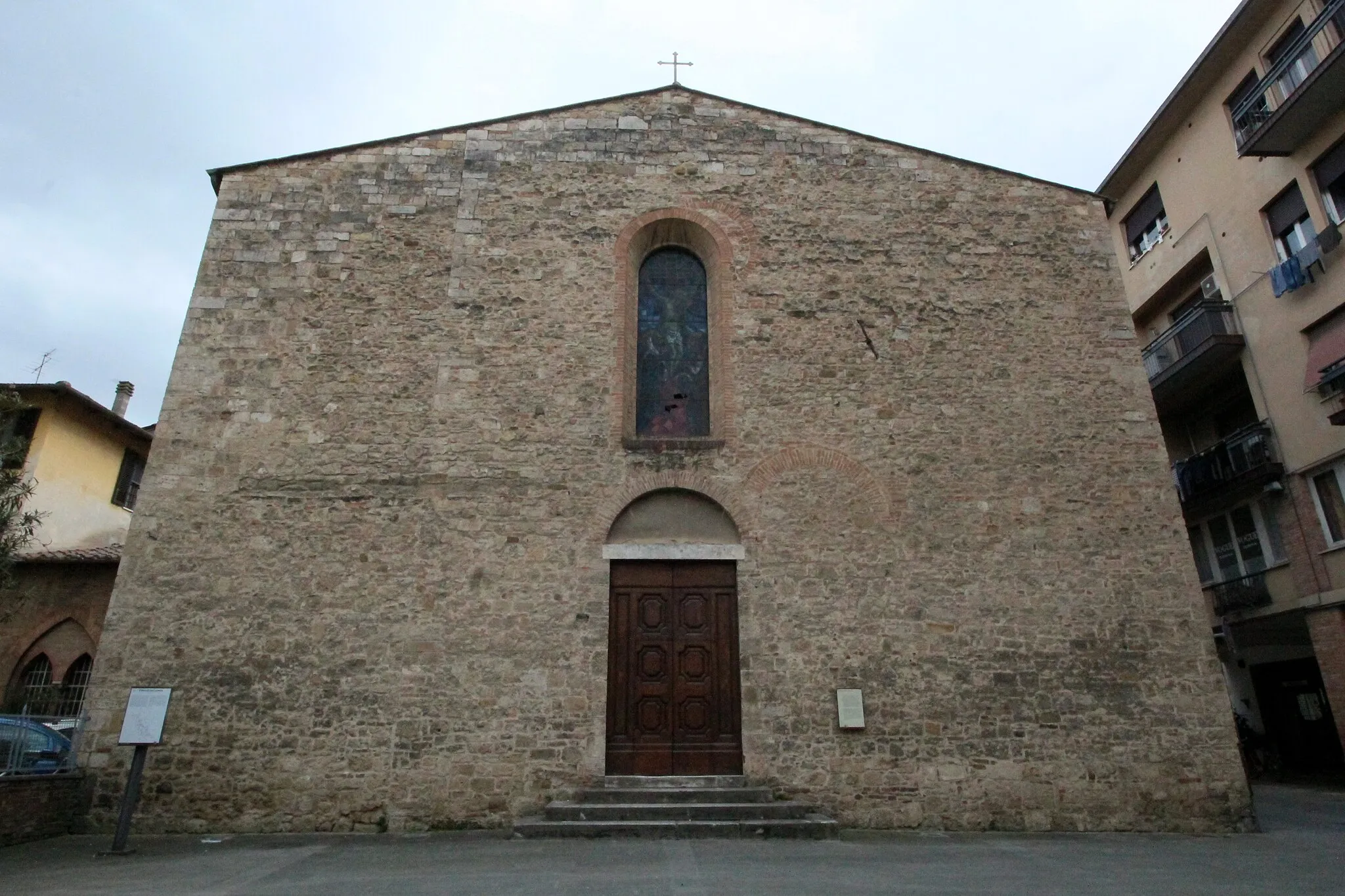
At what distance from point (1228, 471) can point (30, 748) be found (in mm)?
17283

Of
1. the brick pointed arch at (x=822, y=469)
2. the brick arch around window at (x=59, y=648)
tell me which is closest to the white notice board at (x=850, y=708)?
the brick pointed arch at (x=822, y=469)

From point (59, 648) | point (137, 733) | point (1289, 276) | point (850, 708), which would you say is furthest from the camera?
point (1289, 276)

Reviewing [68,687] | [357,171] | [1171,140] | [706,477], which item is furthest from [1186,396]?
[68,687]

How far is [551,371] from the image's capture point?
9781mm

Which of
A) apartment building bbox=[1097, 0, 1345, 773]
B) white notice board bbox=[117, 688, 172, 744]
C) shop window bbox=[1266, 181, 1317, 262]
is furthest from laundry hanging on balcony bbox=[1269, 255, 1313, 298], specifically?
white notice board bbox=[117, 688, 172, 744]

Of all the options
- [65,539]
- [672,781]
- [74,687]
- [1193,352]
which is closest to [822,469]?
[672,781]

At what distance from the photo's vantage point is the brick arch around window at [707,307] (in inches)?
376

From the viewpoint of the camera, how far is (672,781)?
8.24m

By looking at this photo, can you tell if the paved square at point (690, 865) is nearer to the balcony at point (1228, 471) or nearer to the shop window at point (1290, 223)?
the balcony at point (1228, 471)

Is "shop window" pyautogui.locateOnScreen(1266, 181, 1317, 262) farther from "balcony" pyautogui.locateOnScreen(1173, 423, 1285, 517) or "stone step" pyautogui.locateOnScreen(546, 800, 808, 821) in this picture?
"stone step" pyautogui.locateOnScreen(546, 800, 808, 821)

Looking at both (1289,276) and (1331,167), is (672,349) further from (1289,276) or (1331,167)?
(1331,167)

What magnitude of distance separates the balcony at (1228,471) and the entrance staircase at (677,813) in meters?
9.96

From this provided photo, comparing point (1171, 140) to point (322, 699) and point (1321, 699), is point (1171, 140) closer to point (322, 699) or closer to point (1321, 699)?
point (1321, 699)

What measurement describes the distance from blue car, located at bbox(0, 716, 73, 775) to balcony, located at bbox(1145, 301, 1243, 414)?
16383 mm
